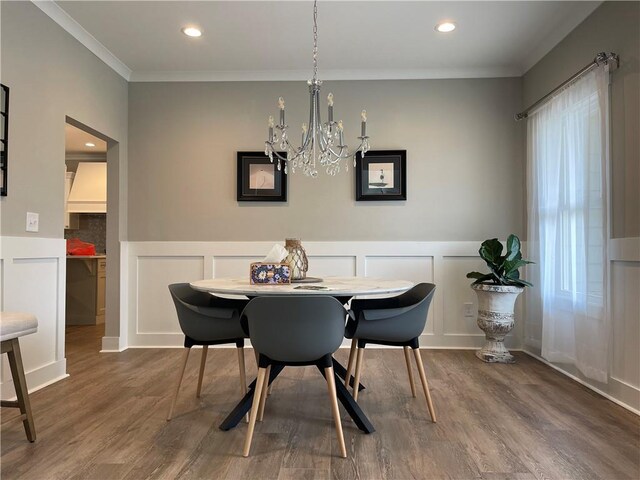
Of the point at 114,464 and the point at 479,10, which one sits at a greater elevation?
the point at 479,10

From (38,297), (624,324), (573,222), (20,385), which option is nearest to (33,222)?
(38,297)

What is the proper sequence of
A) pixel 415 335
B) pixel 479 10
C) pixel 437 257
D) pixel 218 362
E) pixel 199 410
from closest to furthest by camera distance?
1. pixel 415 335
2. pixel 199 410
3. pixel 479 10
4. pixel 218 362
5. pixel 437 257

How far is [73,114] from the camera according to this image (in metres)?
3.09

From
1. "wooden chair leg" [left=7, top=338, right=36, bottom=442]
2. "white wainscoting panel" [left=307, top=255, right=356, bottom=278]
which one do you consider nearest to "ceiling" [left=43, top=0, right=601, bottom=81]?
"white wainscoting panel" [left=307, top=255, right=356, bottom=278]

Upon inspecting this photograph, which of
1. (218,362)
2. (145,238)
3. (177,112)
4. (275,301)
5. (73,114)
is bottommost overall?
(218,362)

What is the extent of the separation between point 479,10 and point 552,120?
1029 mm

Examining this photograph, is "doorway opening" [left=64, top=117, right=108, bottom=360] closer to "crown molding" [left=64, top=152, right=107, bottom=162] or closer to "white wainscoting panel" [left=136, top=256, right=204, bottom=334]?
"crown molding" [left=64, top=152, right=107, bottom=162]

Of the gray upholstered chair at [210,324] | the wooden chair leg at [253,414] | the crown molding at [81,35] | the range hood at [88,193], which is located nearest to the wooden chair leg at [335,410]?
the wooden chair leg at [253,414]

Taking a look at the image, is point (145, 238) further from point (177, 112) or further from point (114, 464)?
point (114, 464)

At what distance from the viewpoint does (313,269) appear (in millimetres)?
3855

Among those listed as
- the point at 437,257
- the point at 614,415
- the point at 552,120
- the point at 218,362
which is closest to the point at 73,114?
the point at 218,362

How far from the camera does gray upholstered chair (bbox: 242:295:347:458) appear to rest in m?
1.73

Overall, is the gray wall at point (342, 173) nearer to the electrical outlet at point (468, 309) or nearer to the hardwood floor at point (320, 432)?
the electrical outlet at point (468, 309)

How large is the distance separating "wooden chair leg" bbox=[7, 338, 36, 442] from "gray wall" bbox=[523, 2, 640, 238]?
10.8ft
